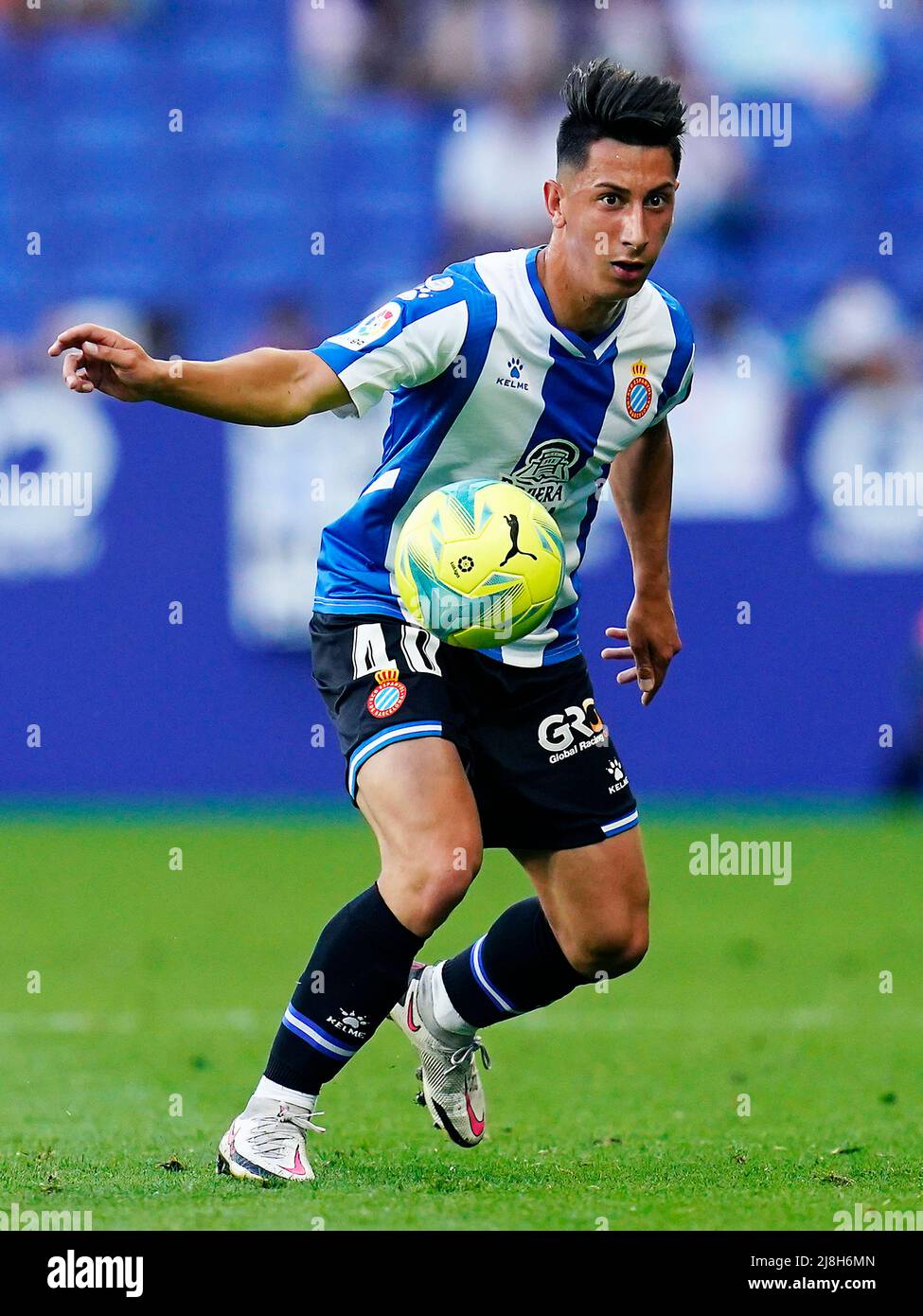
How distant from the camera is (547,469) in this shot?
466 centimetres

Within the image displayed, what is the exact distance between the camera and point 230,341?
1302 centimetres

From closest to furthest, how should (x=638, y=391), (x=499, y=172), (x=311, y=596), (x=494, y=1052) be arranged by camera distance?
1. (x=638, y=391)
2. (x=494, y=1052)
3. (x=311, y=596)
4. (x=499, y=172)

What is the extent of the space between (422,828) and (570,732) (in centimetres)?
66

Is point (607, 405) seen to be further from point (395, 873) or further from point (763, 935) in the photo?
point (763, 935)

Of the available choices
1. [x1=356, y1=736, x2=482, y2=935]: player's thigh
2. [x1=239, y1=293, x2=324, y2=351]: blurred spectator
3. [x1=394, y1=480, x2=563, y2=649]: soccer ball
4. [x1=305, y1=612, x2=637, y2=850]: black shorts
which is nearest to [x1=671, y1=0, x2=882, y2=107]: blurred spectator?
[x1=239, y1=293, x2=324, y2=351]: blurred spectator

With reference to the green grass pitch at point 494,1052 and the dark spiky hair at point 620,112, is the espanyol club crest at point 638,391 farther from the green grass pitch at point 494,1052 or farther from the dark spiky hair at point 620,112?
the green grass pitch at point 494,1052

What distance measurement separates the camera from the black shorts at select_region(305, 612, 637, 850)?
14.9 feet

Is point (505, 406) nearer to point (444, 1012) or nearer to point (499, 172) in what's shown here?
point (444, 1012)

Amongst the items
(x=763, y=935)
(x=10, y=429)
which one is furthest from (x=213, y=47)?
(x=763, y=935)

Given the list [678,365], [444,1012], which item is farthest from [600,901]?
[678,365]

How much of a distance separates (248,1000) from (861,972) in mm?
2263

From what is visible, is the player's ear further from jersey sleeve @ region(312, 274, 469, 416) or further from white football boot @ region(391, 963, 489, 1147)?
white football boot @ region(391, 963, 489, 1147)

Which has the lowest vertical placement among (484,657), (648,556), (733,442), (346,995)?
(346,995)

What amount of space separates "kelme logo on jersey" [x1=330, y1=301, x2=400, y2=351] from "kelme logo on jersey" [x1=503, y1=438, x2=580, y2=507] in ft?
1.61
